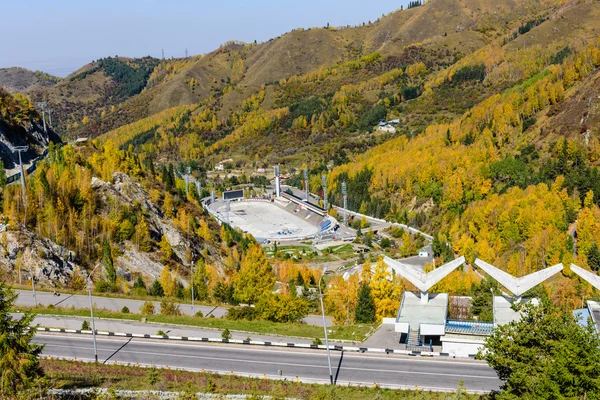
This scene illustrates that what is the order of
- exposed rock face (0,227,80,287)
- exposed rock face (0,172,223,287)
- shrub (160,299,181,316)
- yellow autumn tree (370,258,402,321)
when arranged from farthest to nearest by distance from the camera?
exposed rock face (0,172,223,287)
exposed rock face (0,227,80,287)
yellow autumn tree (370,258,402,321)
shrub (160,299,181,316)

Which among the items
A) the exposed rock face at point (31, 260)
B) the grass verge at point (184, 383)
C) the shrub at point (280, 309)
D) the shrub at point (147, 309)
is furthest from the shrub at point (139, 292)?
the grass verge at point (184, 383)

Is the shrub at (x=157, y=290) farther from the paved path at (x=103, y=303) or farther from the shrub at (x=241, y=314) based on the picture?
the shrub at (x=241, y=314)

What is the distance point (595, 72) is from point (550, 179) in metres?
38.5

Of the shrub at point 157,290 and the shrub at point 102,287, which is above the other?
the shrub at point 102,287

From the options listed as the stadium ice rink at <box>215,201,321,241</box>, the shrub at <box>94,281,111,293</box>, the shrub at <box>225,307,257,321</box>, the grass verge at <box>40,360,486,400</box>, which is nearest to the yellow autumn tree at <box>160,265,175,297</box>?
the shrub at <box>94,281,111,293</box>

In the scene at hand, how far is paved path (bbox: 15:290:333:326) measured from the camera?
172 feet

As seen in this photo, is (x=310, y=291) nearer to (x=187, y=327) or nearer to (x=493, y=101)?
(x=187, y=327)

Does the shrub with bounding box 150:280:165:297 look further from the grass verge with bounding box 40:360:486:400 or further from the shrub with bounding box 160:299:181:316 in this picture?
the grass verge with bounding box 40:360:486:400

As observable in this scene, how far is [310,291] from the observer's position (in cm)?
6850

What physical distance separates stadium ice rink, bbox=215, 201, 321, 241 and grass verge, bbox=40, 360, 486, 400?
3405 inches

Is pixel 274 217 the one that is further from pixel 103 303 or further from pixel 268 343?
pixel 268 343

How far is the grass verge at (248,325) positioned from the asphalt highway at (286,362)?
3.98 m

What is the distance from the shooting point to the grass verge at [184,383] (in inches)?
1207

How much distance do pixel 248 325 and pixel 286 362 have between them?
8.92 m
